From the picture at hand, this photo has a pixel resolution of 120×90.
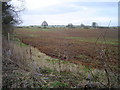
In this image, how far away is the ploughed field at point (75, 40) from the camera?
4.80ft

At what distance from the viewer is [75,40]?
2260mm

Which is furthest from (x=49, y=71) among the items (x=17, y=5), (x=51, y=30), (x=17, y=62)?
(x=17, y=5)

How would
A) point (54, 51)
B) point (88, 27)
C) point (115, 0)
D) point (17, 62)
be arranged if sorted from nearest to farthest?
1. point (115, 0)
2. point (88, 27)
3. point (17, 62)
4. point (54, 51)

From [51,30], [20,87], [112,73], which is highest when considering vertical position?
[51,30]

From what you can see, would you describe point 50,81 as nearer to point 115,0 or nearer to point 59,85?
point 59,85

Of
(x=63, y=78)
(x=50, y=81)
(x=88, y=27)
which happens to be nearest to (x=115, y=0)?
(x=88, y=27)

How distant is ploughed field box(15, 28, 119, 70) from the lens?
4.80 ft

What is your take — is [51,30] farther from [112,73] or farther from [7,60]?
[112,73]

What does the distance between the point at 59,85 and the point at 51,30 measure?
774mm

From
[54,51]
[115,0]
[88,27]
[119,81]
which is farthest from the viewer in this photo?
[54,51]

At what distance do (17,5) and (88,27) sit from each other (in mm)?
1918

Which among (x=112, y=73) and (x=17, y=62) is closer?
(x=112, y=73)

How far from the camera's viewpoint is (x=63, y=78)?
1.53 m

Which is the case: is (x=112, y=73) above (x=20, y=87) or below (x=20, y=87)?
above
